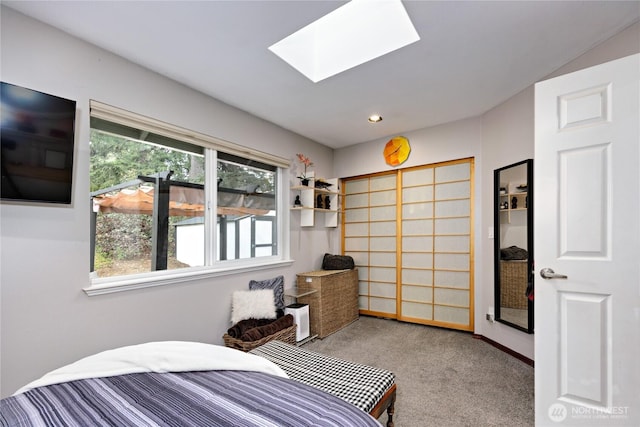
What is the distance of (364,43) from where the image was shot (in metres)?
2.05

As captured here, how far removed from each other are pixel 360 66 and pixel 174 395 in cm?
231

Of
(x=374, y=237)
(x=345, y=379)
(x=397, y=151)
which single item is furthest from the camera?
(x=374, y=237)

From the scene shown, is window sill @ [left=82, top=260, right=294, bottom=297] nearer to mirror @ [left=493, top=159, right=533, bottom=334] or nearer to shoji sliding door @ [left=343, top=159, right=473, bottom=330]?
shoji sliding door @ [left=343, top=159, right=473, bottom=330]

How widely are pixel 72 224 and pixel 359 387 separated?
6.58ft

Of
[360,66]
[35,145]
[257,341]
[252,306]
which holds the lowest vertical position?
[257,341]

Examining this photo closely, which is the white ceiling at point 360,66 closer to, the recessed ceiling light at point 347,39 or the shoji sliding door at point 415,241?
the recessed ceiling light at point 347,39

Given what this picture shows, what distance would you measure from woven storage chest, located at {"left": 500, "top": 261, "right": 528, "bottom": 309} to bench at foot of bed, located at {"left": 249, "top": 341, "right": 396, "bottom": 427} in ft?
5.76

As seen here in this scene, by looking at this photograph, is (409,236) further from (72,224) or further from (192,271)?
(72,224)

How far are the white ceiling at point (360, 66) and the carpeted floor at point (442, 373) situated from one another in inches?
97.9

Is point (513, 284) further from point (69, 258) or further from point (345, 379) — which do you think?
point (69, 258)

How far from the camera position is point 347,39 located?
7.02 feet

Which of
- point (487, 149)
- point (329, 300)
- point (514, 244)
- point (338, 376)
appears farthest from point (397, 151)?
point (338, 376)

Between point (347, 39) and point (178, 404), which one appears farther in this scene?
point (347, 39)

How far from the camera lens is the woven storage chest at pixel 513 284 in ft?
8.23
